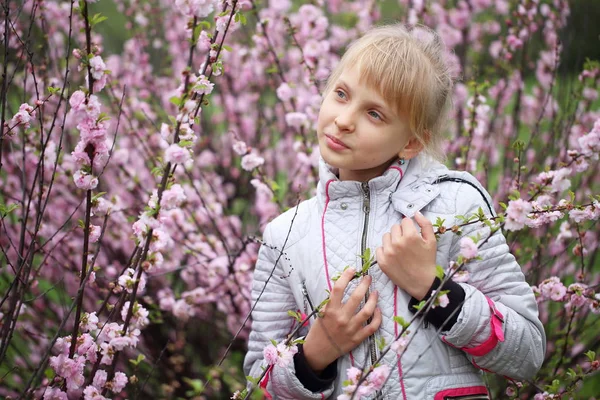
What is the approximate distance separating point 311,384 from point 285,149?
2.72 m

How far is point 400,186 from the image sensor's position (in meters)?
1.61

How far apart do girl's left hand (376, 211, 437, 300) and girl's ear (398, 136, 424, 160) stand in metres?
0.21

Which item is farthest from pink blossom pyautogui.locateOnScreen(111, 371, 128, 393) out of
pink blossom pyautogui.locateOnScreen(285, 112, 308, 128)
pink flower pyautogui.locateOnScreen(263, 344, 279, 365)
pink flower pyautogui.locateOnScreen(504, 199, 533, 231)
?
pink blossom pyautogui.locateOnScreen(285, 112, 308, 128)

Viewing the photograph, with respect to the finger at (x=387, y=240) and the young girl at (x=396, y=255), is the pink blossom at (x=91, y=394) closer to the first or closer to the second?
the young girl at (x=396, y=255)

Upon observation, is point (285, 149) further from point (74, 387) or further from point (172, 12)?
point (74, 387)

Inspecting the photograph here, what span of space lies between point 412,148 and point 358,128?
20 centimetres

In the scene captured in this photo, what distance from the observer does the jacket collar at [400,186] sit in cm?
157

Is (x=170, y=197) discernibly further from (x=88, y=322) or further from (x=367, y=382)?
(x=367, y=382)

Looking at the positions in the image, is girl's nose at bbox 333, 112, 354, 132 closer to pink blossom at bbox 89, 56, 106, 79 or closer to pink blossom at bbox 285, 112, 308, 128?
pink blossom at bbox 89, 56, 106, 79

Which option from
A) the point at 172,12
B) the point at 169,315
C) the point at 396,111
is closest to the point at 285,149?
the point at 172,12

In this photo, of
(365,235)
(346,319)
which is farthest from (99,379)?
(365,235)

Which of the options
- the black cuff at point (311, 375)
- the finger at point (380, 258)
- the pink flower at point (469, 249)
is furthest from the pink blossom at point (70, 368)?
the pink flower at point (469, 249)

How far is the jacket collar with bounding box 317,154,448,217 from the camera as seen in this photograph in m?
1.57

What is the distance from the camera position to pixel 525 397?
234 cm
